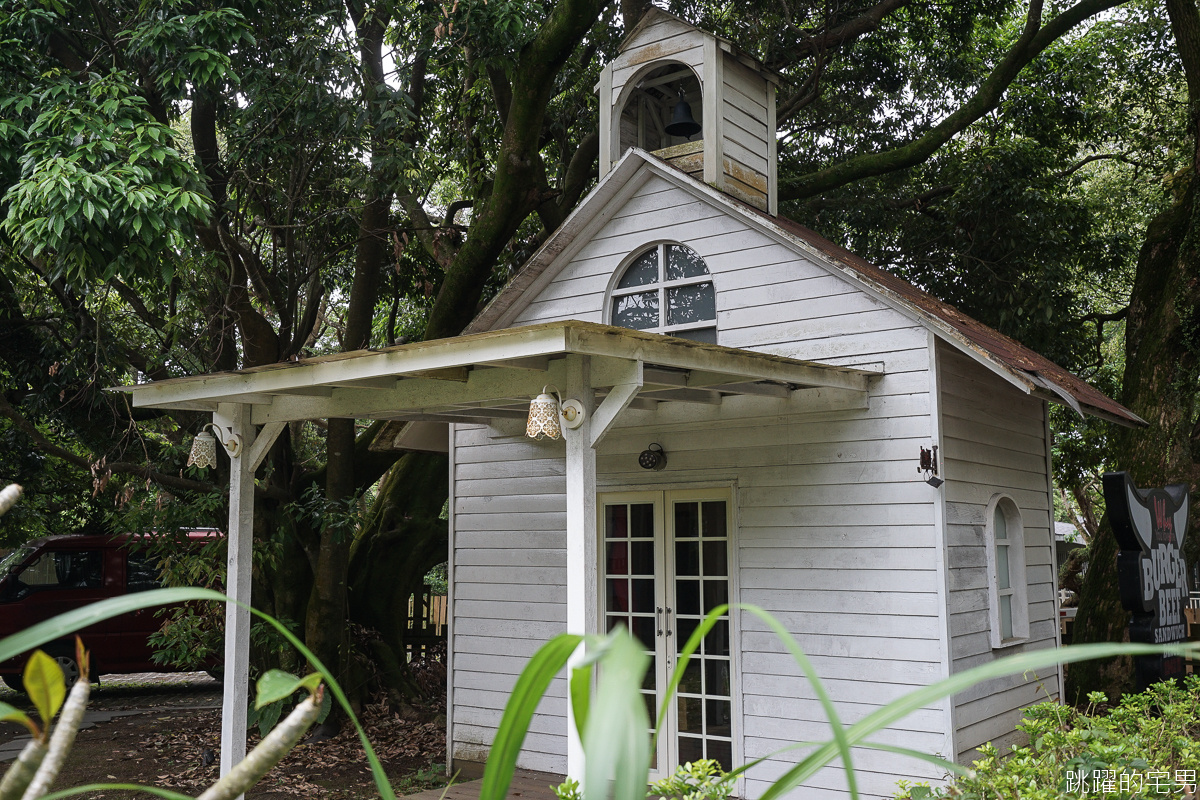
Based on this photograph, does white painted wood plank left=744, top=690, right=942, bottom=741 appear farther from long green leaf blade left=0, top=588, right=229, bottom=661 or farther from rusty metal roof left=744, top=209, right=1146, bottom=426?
long green leaf blade left=0, top=588, right=229, bottom=661

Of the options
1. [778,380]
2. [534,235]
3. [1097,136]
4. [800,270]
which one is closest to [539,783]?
[778,380]

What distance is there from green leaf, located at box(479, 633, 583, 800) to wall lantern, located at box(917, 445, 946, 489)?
5.78m

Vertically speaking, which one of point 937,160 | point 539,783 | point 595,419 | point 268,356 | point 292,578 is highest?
point 937,160

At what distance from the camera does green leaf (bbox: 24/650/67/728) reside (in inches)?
42.6

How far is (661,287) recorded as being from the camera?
26.6 feet

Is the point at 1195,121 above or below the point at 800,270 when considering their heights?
A: above

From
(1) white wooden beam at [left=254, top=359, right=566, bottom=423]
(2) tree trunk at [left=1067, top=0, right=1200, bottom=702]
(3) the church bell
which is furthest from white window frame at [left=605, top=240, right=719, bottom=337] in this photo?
(2) tree trunk at [left=1067, top=0, right=1200, bottom=702]

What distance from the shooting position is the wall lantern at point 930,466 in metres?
6.46

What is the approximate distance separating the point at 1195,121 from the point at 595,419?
29.6 feet

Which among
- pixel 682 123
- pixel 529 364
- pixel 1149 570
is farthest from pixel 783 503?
pixel 682 123

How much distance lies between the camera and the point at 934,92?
1291 centimetres

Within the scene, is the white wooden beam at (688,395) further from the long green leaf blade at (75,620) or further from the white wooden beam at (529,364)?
the long green leaf blade at (75,620)

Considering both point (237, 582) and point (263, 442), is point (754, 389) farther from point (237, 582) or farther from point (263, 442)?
point (237, 582)

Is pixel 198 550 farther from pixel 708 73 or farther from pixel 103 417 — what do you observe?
pixel 708 73
